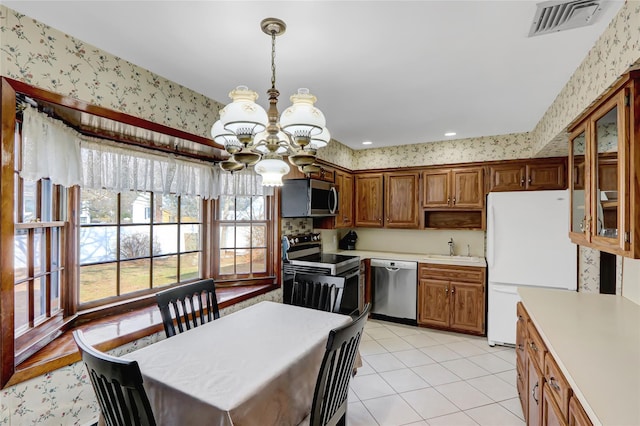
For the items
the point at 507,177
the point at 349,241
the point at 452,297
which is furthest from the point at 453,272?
the point at 349,241

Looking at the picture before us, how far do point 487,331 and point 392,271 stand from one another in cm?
128

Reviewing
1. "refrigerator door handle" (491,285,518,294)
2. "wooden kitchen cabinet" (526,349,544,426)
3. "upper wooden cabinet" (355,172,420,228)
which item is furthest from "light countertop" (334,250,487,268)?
"wooden kitchen cabinet" (526,349,544,426)

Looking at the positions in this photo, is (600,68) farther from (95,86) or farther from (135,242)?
(135,242)

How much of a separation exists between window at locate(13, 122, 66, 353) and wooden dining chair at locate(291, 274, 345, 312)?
1699 millimetres

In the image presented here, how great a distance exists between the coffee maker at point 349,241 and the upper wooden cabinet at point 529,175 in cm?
200

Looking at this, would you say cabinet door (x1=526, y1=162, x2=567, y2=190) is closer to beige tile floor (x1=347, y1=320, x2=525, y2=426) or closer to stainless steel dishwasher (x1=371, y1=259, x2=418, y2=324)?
stainless steel dishwasher (x1=371, y1=259, x2=418, y2=324)

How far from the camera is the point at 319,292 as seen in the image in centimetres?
264

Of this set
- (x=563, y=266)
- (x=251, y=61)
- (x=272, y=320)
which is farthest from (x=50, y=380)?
(x=563, y=266)

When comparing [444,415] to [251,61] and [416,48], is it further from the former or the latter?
[251,61]

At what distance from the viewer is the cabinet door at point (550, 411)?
4.35 ft

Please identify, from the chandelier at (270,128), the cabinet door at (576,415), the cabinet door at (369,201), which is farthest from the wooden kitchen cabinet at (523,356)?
the cabinet door at (369,201)

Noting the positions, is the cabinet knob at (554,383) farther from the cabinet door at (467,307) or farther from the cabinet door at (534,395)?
the cabinet door at (467,307)

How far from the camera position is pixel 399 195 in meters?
4.48

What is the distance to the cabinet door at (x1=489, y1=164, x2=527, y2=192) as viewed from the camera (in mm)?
3762
